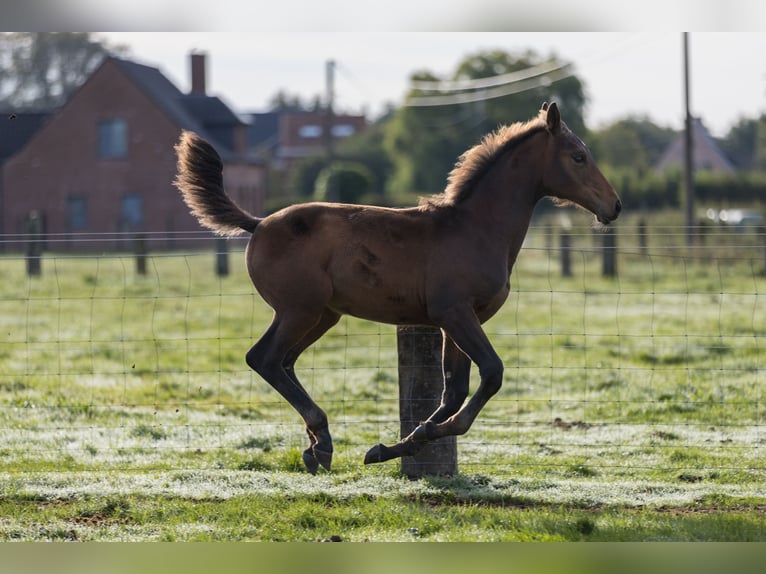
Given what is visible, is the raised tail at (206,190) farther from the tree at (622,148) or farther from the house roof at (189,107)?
the tree at (622,148)

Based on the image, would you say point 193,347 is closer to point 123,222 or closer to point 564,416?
point 564,416

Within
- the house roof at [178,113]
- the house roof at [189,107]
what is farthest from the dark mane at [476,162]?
the house roof at [189,107]

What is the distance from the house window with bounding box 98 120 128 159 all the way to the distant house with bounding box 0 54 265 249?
0.14ft

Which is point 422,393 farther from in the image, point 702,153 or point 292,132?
point 292,132

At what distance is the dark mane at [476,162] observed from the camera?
24.7ft

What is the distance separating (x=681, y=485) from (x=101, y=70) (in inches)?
1698

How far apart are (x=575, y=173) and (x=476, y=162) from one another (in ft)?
2.19

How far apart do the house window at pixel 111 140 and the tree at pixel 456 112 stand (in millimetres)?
28686

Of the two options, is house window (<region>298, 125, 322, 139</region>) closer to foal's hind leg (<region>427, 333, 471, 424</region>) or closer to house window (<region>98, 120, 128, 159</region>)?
house window (<region>98, 120, 128, 159</region>)

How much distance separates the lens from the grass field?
670cm

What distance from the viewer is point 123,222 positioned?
4712 centimetres

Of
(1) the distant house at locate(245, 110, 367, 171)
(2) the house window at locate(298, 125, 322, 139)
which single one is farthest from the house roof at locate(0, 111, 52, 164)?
(2) the house window at locate(298, 125, 322, 139)

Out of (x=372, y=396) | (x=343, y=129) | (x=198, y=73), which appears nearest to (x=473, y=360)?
(x=372, y=396)

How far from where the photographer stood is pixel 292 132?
101500 mm
